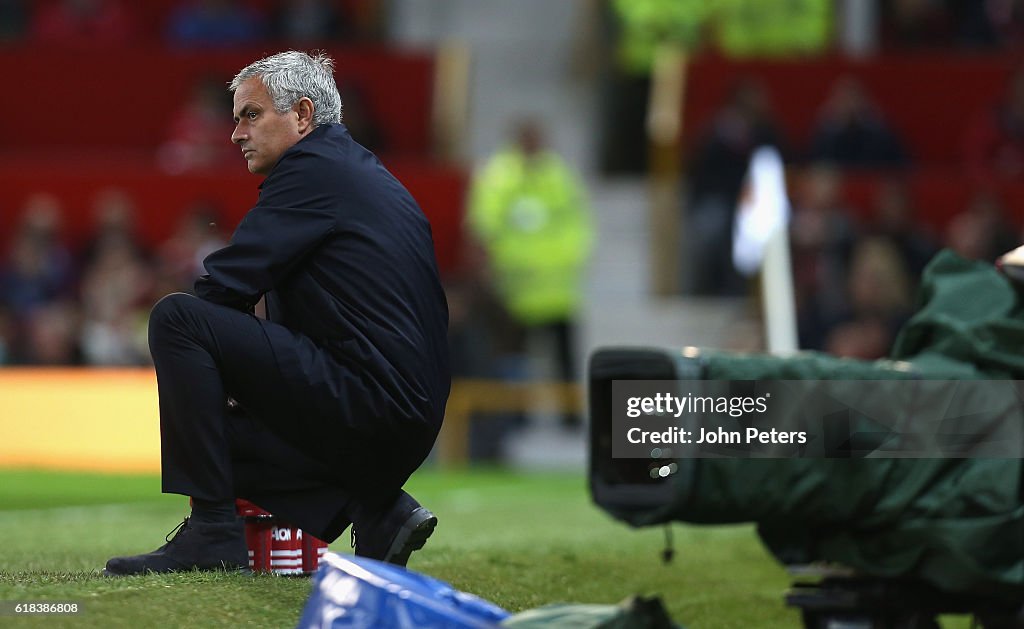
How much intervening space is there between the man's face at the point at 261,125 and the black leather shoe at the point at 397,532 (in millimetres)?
1163

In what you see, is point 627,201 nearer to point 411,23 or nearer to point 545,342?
point 545,342

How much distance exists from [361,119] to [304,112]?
34.8ft

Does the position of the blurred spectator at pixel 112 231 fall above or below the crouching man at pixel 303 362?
above

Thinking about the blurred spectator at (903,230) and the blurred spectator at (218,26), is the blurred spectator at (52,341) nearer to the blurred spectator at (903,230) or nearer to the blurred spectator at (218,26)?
the blurred spectator at (218,26)

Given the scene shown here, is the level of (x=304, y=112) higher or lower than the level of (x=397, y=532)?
higher

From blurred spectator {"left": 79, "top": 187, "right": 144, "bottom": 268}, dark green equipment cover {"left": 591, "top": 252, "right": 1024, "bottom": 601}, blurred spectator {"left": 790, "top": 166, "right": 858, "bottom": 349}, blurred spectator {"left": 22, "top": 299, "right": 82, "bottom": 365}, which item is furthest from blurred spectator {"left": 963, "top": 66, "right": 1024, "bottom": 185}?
dark green equipment cover {"left": 591, "top": 252, "right": 1024, "bottom": 601}

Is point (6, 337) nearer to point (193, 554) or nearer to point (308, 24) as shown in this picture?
point (308, 24)

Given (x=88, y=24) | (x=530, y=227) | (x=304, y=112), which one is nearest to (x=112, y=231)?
(x=530, y=227)

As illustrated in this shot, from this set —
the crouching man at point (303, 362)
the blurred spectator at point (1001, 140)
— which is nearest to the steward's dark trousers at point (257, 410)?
the crouching man at point (303, 362)

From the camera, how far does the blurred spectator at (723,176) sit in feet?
48.9

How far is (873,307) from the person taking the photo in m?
12.7

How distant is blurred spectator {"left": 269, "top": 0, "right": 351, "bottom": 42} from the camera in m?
18.0

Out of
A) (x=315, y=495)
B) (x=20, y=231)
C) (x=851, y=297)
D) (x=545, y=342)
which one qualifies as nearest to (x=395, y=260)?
(x=315, y=495)

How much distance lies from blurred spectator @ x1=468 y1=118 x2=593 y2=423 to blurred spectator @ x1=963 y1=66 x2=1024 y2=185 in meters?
3.62
